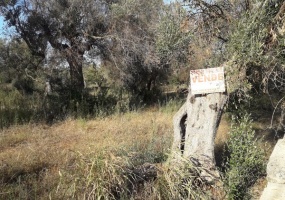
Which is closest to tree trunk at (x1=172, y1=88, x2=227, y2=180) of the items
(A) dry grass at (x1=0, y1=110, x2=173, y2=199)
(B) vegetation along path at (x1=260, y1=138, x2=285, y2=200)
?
(A) dry grass at (x1=0, y1=110, x2=173, y2=199)

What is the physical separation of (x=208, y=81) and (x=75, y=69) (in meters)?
6.69

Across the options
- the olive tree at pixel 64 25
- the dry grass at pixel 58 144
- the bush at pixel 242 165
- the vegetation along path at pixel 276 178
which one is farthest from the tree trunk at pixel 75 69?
the vegetation along path at pixel 276 178

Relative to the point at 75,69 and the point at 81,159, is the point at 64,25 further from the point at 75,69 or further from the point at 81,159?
the point at 81,159

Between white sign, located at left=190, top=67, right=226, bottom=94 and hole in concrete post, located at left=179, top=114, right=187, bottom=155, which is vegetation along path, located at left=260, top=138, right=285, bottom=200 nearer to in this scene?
white sign, located at left=190, top=67, right=226, bottom=94

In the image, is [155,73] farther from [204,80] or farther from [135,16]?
[204,80]

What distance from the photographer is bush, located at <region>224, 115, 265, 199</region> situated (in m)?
4.14

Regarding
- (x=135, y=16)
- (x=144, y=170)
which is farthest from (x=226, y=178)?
(x=135, y=16)

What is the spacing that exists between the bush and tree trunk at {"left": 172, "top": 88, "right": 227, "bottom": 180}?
0.30 m

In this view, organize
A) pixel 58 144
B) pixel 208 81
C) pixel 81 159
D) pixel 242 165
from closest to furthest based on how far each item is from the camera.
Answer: pixel 81 159
pixel 242 165
pixel 208 81
pixel 58 144

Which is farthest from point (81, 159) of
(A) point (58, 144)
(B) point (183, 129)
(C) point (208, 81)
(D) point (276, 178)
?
(A) point (58, 144)

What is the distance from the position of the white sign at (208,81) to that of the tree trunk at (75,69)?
616cm

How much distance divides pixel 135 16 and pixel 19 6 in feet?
11.8

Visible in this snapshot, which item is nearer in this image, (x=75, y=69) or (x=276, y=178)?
(x=276, y=178)

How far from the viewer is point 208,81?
14.9ft
